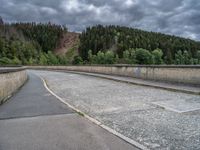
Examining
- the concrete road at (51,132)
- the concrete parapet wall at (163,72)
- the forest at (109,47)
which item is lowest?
the concrete road at (51,132)

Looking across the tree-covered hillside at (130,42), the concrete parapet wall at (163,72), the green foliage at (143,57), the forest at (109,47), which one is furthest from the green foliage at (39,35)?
the concrete parapet wall at (163,72)

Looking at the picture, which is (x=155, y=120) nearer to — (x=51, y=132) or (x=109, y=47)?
(x=51, y=132)

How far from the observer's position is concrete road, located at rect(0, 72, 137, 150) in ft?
17.5

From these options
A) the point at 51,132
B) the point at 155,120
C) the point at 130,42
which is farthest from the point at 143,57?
the point at 51,132

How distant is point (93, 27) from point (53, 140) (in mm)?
172094

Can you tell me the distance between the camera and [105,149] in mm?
5070

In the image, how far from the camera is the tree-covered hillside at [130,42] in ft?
427

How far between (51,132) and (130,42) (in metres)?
136

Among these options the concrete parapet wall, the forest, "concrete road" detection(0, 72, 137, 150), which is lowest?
"concrete road" detection(0, 72, 137, 150)

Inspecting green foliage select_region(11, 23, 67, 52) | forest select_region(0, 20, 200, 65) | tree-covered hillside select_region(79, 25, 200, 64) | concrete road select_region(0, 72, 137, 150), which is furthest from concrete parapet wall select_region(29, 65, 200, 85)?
green foliage select_region(11, 23, 67, 52)

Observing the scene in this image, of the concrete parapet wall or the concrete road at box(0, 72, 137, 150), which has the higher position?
the concrete parapet wall

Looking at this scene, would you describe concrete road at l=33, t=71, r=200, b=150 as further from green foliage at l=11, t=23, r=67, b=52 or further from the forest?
green foliage at l=11, t=23, r=67, b=52

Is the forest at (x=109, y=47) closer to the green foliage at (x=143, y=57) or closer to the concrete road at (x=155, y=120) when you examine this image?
the green foliage at (x=143, y=57)

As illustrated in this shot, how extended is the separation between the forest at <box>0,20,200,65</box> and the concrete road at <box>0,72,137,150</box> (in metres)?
86.1
